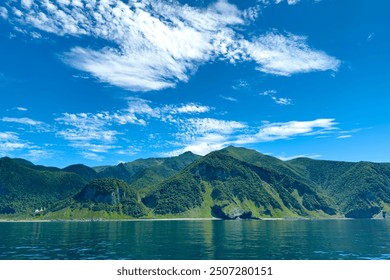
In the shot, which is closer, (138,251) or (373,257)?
(373,257)

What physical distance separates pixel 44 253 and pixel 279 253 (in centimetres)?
6820

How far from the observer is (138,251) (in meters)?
98.9

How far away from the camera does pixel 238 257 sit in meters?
85.7

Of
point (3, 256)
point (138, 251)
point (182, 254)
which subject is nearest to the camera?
point (3, 256)
